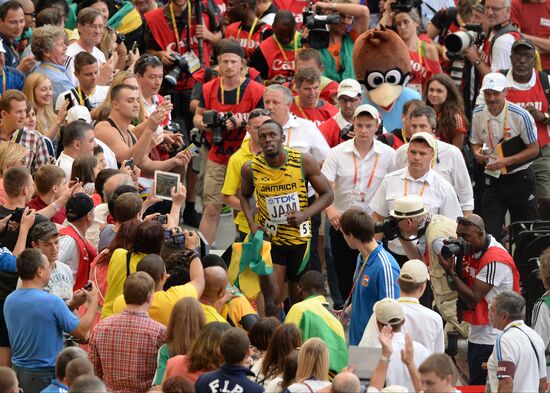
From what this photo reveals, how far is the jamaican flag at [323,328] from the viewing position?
910 cm

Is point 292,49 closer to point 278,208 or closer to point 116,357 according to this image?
point 278,208

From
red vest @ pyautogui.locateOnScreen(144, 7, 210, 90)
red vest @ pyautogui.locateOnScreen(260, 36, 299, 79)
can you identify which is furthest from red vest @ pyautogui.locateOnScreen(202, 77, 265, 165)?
red vest @ pyautogui.locateOnScreen(144, 7, 210, 90)

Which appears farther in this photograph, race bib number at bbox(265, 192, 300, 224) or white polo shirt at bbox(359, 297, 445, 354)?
race bib number at bbox(265, 192, 300, 224)

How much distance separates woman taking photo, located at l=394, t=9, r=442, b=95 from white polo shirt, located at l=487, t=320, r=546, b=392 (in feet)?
20.4

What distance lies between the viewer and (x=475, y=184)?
14.1 m

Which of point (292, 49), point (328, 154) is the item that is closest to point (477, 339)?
point (328, 154)

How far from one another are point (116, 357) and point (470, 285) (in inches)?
117

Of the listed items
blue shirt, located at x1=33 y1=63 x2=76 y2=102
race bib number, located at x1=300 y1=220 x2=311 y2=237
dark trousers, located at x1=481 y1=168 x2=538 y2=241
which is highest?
blue shirt, located at x1=33 y1=63 x2=76 y2=102

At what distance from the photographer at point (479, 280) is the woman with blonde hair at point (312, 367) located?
2480mm

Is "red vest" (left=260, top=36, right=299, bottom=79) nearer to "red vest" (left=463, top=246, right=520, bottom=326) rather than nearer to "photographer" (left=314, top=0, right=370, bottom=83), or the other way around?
"photographer" (left=314, top=0, right=370, bottom=83)

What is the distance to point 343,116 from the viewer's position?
1302 cm

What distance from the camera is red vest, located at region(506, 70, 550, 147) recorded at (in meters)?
13.9

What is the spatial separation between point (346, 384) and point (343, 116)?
5.74 meters

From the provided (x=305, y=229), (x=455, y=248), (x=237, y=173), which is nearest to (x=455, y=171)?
(x=305, y=229)
